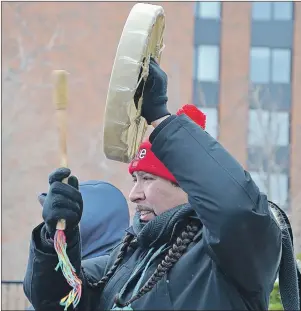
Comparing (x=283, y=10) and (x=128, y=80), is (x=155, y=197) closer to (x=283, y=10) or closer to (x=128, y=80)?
(x=128, y=80)

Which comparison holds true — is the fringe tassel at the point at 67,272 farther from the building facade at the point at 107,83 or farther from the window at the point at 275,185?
the building facade at the point at 107,83

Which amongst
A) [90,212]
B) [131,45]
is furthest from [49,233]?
[90,212]

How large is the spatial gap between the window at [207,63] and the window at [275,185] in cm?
349

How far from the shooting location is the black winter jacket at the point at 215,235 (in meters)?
2.01

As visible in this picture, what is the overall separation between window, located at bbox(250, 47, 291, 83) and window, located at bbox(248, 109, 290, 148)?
1304 millimetres

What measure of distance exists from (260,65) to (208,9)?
1.99m

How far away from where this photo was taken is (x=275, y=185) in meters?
18.4

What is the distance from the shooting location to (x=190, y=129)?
2.12m

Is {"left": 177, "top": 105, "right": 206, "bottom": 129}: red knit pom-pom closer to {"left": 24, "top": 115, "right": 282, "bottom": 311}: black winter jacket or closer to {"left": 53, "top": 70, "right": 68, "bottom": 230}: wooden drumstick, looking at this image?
{"left": 24, "top": 115, "right": 282, "bottom": 311}: black winter jacket

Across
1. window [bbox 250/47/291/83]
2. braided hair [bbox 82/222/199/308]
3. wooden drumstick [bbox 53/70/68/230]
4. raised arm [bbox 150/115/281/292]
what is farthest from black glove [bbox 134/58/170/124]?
window [bbox 250/47/291/83]

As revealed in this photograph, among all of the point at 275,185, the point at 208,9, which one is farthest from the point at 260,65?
the point at 275,185

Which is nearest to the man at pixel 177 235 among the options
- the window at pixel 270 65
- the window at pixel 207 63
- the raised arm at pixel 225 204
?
the raised arm at pixel 225 204

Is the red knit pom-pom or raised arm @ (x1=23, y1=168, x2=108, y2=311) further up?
the red knit pom-pom

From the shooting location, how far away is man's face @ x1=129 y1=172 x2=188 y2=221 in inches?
94.4
